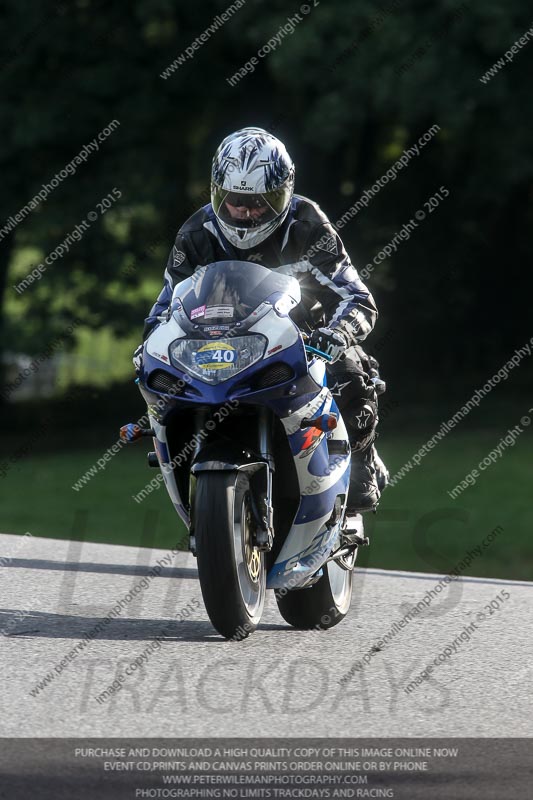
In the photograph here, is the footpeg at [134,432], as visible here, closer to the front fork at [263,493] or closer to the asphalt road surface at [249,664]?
the front fork at [263,493]

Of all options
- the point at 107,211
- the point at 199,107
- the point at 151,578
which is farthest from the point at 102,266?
the point at 151,578

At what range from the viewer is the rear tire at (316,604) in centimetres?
639

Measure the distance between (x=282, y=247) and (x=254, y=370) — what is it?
92 centimetres

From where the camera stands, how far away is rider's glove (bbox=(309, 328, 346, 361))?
588 cm

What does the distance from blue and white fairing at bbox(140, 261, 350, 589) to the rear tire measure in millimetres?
396

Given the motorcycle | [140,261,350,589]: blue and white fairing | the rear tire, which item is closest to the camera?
the motorcycle

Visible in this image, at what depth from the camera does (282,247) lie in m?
6.29

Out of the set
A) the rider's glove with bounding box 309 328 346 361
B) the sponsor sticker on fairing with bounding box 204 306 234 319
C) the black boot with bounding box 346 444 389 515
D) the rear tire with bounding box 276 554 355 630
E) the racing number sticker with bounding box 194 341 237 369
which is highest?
the rider's glove with bounding box 309 328 346 361

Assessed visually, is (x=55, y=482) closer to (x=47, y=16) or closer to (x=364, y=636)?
(x=47, y=16)

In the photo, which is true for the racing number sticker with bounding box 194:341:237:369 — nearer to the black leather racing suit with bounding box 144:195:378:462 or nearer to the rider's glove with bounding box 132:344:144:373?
the rider's glove with bounding box 132:344:144:373

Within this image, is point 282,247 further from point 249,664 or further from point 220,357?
point 249,664

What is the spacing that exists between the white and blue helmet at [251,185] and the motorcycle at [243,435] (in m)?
0.29

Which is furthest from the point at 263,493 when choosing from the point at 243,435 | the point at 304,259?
the point at 304,259

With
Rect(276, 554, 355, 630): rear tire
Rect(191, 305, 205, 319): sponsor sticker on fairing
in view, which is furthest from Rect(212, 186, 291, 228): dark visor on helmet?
Rect(276, 554, 355, 630): rear tire
